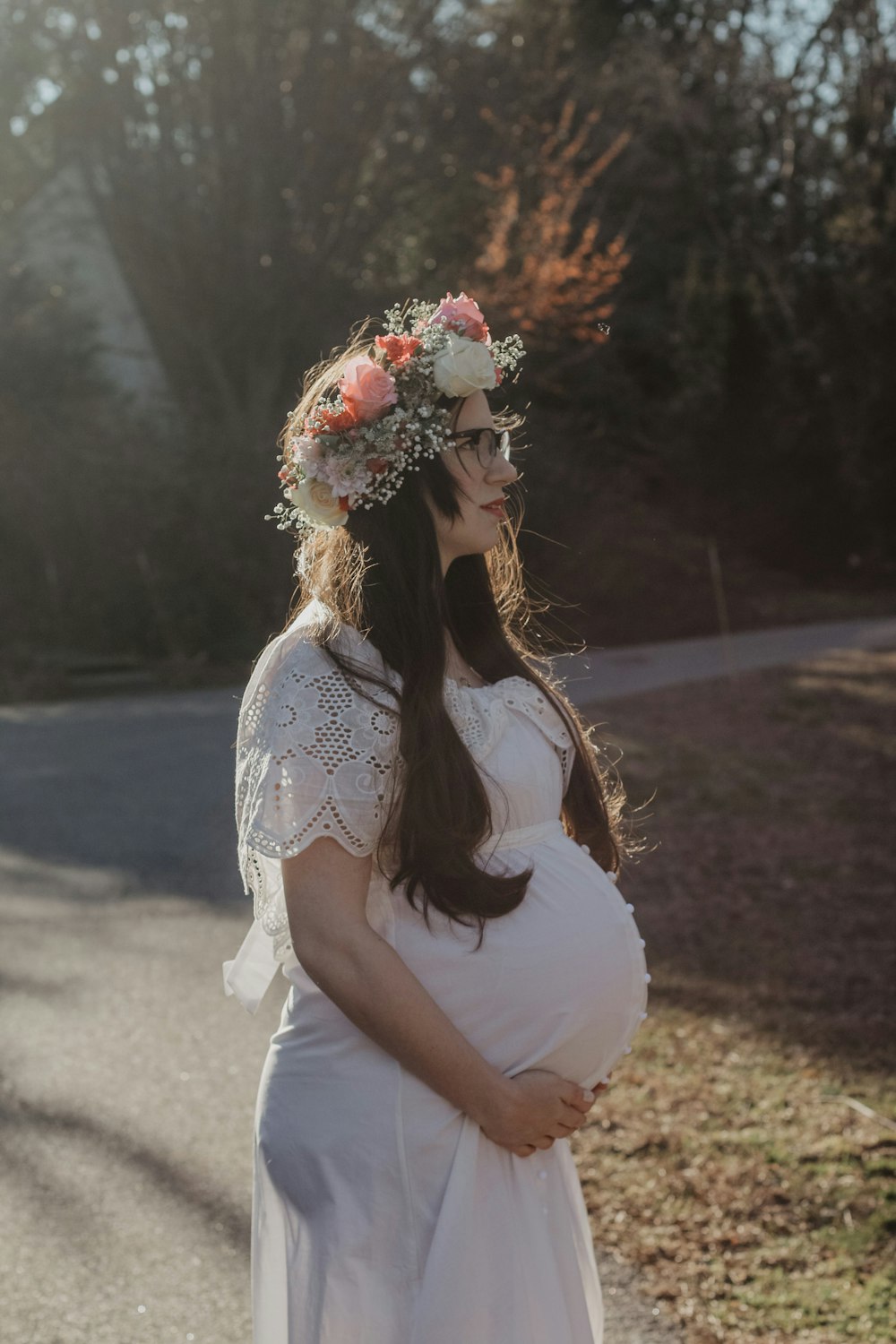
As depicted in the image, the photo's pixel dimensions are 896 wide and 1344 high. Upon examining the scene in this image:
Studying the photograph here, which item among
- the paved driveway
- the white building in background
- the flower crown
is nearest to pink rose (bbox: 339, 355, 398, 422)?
the flower crown

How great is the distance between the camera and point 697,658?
14.3 m

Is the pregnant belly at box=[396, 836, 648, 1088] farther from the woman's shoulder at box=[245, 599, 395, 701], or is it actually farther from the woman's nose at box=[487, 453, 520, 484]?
the woman's nose at box=[487, 453, 520, 484]

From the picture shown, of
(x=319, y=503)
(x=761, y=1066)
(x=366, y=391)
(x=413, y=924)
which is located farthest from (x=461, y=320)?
(x=761, y=1066)

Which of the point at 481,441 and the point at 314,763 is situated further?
the point at 481,441

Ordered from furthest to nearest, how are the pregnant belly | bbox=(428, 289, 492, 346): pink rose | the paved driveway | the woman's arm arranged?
1. the paved driveway
2. bbox=(428, 289, 492, 346): pink rose
3. the pregnant belly
4. the woman's arm

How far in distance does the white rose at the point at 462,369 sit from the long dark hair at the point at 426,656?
0.04 m

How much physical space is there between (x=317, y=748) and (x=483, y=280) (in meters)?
17.1

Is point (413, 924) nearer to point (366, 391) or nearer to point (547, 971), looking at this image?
point (547, 971)

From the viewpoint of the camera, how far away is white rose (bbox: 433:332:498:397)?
2.20 m

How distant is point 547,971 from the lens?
6.94 feet

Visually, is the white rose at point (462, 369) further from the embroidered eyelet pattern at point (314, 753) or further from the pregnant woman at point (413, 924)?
the embroidered eyelet pattern at point (314, 753)

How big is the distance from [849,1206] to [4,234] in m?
18.9

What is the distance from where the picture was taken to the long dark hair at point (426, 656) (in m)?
2.02

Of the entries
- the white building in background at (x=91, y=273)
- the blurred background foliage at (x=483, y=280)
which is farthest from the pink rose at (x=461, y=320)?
the white building in background at (x=91, y=273)
